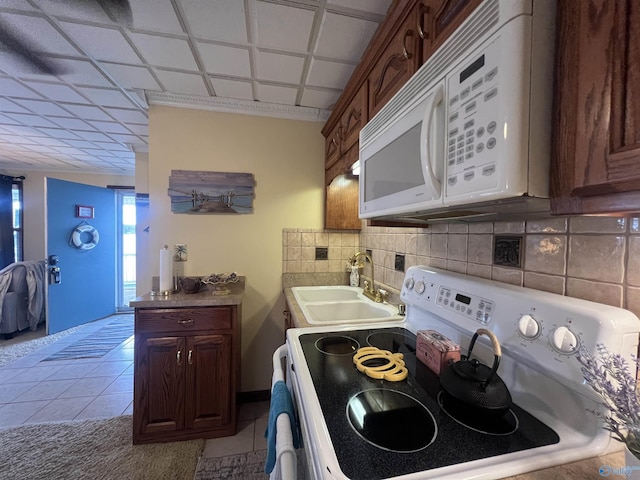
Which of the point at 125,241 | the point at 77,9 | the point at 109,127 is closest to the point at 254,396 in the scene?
the point at 77,9

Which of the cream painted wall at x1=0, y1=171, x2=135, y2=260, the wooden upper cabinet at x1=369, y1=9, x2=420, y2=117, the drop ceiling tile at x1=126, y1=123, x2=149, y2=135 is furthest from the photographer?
the cream painted wall at x1=0, y1=171, x2=135, y2=260

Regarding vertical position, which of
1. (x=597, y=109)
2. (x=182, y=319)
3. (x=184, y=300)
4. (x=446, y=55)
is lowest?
(x=182, y=319)

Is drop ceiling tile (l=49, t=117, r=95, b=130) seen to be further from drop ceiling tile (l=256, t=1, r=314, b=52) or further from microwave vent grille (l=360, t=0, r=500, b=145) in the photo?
microwave vent grille (l=360, t=0, r=500, b=145)

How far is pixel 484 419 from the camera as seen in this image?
1.94 feet

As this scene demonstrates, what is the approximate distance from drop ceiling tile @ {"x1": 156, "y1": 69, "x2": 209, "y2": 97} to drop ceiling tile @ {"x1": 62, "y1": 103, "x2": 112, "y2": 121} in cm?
82

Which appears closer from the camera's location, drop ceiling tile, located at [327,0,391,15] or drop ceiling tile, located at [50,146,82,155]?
drop ceiling tile, located at [327,0,391,15]

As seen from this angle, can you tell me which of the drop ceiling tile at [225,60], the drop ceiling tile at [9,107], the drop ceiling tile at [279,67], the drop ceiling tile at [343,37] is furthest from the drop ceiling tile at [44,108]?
the drop ceiling tile at [343,37]

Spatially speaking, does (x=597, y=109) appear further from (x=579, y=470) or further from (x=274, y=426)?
(x=274, y=426)

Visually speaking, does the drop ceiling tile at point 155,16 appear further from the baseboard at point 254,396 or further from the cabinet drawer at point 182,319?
the baseboard at point 254,396

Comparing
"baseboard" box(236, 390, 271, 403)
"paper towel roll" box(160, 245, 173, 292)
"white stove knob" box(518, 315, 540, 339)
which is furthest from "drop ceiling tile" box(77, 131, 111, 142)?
"white stove knob" box(518, 315, 540, 339)

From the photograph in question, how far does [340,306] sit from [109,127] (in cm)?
274

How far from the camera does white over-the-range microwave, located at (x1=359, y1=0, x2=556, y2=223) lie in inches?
18.0

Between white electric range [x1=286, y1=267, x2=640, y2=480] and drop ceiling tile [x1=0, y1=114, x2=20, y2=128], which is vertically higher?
drop ceiling tile [x1=0, y1=114, x2=20, y2=128]

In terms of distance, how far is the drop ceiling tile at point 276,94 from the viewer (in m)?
1.77
